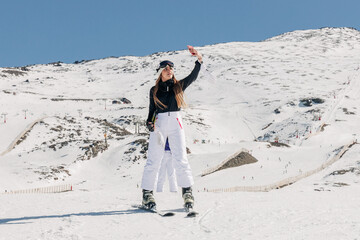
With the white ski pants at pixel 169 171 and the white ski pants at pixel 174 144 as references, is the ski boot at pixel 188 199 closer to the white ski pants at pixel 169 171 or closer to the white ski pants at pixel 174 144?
the white ski pants at pixel 174 144

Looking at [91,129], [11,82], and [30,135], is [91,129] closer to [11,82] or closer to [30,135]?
[30,135]

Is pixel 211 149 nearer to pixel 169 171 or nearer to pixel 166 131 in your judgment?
pixel 169 171

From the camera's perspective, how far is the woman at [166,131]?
6758 mm

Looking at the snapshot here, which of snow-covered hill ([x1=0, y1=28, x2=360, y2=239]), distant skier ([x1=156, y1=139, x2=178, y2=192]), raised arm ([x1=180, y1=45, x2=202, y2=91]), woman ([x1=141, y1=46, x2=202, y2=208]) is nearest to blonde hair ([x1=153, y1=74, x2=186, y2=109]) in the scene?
woman ([x1=141, y1=46, x2=202, y2=208])

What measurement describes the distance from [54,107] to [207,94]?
40653mm

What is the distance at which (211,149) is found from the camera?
43.0 meters

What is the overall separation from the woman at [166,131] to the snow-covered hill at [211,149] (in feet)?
1.88

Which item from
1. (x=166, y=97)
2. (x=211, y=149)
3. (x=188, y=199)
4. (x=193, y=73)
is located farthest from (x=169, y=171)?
(x=211, y=149)

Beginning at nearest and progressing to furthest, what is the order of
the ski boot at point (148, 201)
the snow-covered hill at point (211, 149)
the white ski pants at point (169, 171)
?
the snow-covered hill at point (211, 149), the ski boot at point (148, 201), the white ski pants at point (169, 171)

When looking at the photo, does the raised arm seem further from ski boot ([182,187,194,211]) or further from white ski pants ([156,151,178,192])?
ski boot ([182,187,194,211])

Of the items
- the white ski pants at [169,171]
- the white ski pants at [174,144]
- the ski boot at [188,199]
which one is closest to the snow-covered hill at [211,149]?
the ski boot at [188,199]

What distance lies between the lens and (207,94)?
97438 millimetres

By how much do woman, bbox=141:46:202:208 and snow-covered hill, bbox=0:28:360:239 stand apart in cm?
57

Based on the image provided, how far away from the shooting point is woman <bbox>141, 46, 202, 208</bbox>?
266 inches
